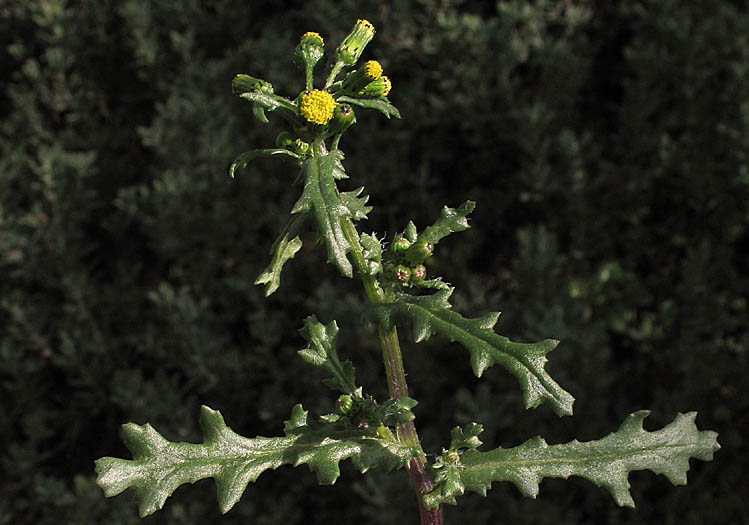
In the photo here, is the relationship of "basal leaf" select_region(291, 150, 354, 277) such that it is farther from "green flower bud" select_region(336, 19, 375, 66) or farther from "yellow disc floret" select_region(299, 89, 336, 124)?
"green flower bud" select_region(336, 19, 375, 66)

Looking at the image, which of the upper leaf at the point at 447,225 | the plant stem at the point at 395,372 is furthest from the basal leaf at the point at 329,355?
the upper leaf at the point at 447,225

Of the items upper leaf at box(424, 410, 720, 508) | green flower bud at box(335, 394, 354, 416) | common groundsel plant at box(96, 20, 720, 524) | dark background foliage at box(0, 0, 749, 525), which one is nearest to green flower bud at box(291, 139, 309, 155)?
common groundsel plant at box(96, 20, 720, 524)

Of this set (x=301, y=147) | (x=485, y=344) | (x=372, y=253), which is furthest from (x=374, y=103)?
(x=485, y=344)

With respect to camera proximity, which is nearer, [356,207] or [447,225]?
[356,207]

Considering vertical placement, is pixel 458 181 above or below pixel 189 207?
below

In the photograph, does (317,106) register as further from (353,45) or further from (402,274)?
(402,274)

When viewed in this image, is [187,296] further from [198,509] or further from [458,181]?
[458,181]

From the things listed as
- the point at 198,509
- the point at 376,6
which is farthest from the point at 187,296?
the point at 376,6

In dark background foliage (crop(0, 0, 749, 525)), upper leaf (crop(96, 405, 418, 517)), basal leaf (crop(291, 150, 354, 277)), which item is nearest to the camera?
basal leaf (crop(291, 150, 354, 277))
